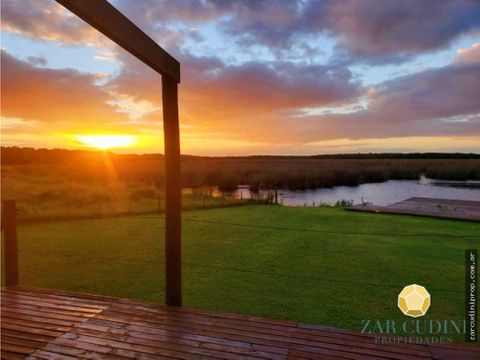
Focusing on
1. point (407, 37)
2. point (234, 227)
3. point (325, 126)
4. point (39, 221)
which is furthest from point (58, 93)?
point (325, 126)

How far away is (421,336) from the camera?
256cm

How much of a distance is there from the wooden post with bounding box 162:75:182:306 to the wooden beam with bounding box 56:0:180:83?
17cm

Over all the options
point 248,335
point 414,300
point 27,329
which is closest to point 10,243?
point 27,329

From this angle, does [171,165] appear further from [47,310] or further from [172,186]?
[47,310]

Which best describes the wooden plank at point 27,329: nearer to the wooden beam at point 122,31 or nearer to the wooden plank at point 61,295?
the wooden plank at point 61,295

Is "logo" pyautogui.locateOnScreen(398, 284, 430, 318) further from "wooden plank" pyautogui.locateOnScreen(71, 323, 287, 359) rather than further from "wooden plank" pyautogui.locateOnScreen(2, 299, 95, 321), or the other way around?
"wooden plank" pyautogui.locateOnScreen(2, 299, 95, 321)

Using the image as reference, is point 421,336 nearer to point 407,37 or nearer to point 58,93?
point 407,37

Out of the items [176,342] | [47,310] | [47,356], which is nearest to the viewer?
[47,356]

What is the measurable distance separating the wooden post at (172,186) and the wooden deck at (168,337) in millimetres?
211

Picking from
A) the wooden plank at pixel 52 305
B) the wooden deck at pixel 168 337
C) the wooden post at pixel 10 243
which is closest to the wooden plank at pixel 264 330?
the wooden deck at pixel 168 337

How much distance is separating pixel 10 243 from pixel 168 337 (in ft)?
8.16

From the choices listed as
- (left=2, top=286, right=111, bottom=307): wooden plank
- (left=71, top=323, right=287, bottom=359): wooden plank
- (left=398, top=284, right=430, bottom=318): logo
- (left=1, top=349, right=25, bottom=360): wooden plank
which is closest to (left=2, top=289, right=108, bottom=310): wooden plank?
(left=2, top=286, right=111, bottom=307): wooden plank

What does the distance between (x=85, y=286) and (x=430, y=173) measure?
94.2 feet

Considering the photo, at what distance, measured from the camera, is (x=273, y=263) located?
454 cm
